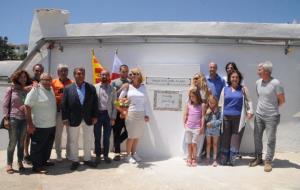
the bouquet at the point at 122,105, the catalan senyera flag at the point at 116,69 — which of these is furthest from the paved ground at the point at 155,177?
the catalan senyera flag at the point at 116,69

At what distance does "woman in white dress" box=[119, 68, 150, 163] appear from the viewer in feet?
23.2

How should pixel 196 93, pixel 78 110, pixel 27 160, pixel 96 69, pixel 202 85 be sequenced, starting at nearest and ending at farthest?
pixel 78 110 < pixel 27 160 < pixel 196 93 < pixel 202 85 < pixel 96 69

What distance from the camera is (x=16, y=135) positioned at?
6234mm

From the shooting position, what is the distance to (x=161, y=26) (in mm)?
8227

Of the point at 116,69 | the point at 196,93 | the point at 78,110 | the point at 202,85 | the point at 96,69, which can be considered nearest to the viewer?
the point at 78,110

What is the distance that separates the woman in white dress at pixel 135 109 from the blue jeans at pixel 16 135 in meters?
1.95

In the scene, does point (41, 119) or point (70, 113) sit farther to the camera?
point (70, 113)

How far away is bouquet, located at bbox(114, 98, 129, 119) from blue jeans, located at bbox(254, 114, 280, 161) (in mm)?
2559

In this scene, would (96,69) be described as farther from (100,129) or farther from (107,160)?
(107,160)

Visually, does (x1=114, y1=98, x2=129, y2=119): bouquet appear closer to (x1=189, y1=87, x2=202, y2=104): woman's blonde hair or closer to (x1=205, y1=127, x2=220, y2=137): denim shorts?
(x1=189, y1=87, x2=202, y2=104): woman's blonde hair

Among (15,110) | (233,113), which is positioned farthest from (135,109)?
(15,110)

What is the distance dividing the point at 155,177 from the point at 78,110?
1.85m

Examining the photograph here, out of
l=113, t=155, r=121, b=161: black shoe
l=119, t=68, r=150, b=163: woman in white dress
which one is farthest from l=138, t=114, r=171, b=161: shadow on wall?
l=113, t=155, r=121, b=161: black shoe

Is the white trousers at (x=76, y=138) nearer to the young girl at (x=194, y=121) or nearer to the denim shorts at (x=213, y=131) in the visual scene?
the young girl at (x=194, y=121)
